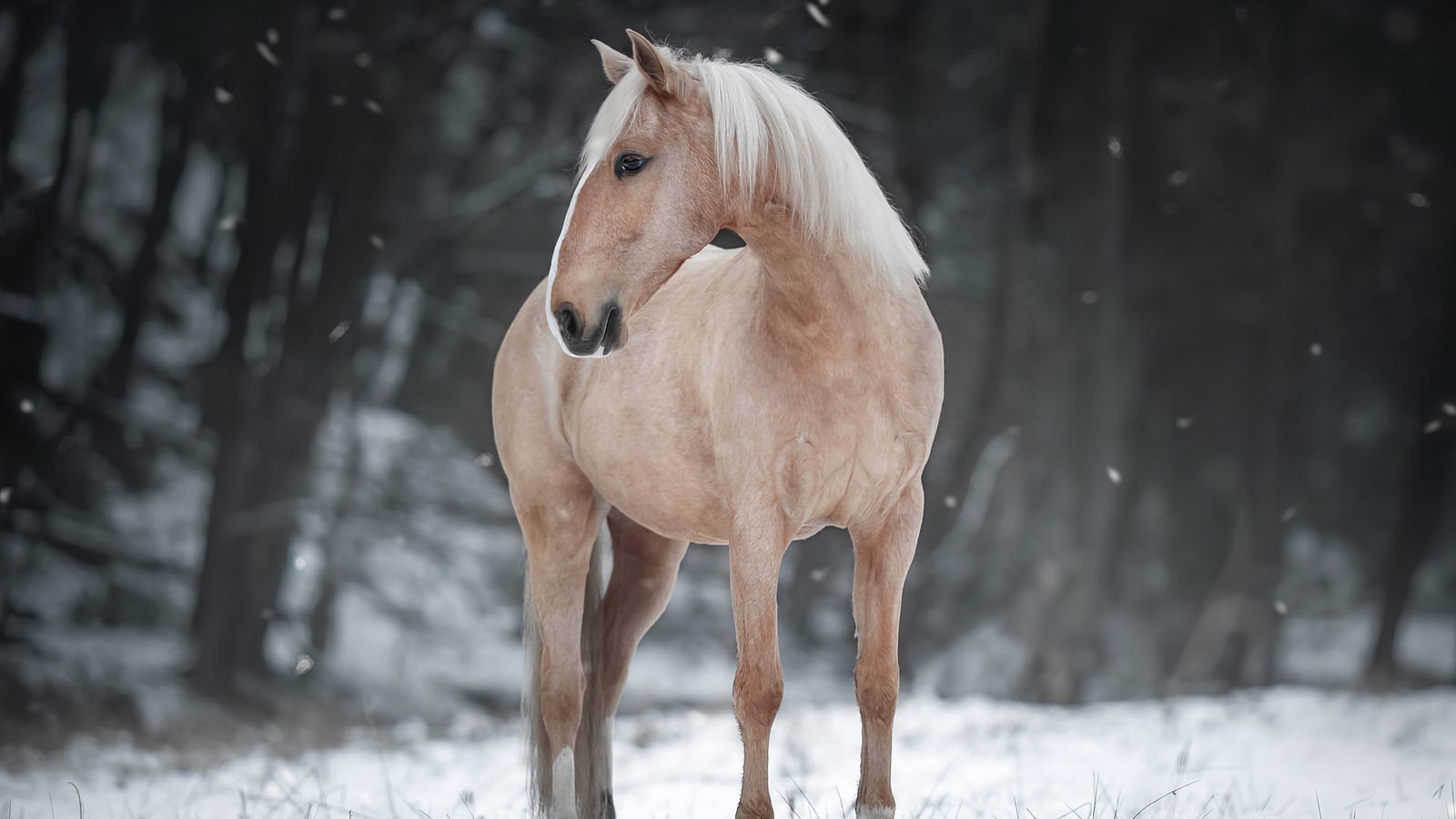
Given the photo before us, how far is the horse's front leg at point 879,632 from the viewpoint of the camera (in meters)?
2.47

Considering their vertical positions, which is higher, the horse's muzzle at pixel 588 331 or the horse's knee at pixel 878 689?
the horse's muzzle at pixel 588 331

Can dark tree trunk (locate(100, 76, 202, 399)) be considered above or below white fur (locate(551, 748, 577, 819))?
below

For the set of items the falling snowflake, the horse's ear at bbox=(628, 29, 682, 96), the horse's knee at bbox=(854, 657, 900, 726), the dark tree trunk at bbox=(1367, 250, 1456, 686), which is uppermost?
the horse's ear at bbox=(628, 29, 682, 96)

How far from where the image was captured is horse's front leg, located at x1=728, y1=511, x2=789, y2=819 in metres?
2.33

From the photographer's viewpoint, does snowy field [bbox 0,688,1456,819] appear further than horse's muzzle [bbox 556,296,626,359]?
Yes

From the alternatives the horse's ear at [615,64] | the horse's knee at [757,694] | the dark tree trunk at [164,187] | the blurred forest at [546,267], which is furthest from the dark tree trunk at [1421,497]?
the dark tree trunk at [164,187]

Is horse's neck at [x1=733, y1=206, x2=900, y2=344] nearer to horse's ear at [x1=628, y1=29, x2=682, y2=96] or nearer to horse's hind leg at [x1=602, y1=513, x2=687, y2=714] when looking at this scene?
horse's ear at [x1=628, y1=29, x2=682, y2=96]

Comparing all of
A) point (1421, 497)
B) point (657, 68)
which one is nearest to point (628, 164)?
point (657, 68)

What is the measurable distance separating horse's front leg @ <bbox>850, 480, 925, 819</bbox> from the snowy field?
15.4 inches

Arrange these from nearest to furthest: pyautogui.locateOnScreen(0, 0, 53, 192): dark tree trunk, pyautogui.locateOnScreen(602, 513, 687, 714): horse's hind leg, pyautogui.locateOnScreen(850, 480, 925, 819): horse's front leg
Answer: pyautogui.locateOnScreen(850, 480, 925, 819): horse's front leg → pyautogui.locateOnScreen(602, 513, 687, 714): horse's hind leg → pyautogui.locateOnScreen(0, 0, 53, 192): dark tree trunk

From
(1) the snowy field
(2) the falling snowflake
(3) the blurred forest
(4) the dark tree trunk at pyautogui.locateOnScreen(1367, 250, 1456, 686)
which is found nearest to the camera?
(1) the snowy field

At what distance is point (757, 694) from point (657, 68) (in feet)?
4.14

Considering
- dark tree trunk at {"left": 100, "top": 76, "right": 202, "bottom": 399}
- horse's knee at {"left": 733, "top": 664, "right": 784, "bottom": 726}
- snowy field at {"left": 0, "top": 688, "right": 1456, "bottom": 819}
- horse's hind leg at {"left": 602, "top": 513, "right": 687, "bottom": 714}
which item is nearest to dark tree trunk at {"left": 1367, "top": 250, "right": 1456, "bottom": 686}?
snowy field at {"left": 0, "top": 688, "right": 1456, "bottom": 819}

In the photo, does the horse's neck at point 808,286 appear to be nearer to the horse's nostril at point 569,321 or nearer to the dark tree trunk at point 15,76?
the horse's nostril at point 569,321
